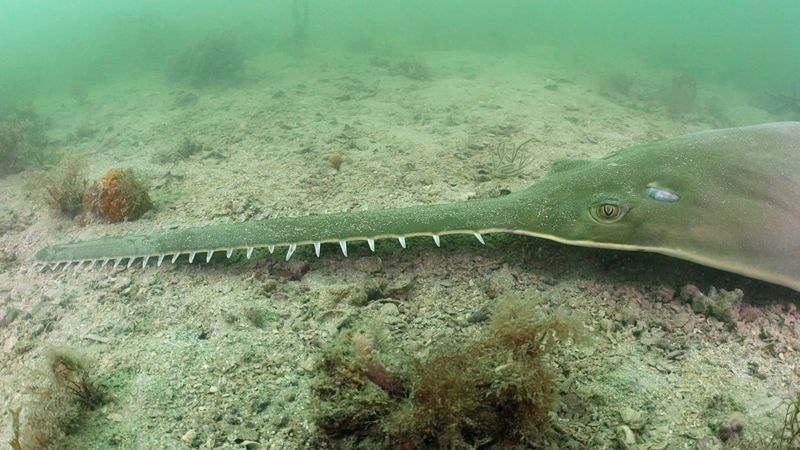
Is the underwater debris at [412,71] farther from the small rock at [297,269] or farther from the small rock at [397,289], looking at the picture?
the small rock at [397,289]

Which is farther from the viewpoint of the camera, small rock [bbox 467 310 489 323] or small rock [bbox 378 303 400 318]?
small rock [bbox 378 303 400 318]

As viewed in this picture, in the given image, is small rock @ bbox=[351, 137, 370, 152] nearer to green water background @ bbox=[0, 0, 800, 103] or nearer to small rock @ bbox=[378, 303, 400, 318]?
small rock @ bbox=[378, 303, 400, 318]

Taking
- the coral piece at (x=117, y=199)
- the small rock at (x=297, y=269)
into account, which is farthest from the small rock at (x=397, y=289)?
the coral piece at (x=117, y=199)

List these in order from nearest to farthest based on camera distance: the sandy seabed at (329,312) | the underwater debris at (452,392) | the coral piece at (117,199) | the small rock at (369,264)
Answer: the underwater debris at (452,392) < the sandy seabed at (329,312) < the small rock at (369,264) < the coral piece at (117,199)

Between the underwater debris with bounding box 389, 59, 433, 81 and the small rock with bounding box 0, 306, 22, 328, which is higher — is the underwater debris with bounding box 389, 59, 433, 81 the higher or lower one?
the lower one

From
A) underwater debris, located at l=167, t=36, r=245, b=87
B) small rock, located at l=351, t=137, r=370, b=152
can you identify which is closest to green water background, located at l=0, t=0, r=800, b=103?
underwater debris, located at l=167, t=36, r=245, b=87

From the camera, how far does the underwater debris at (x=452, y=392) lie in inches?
88.0

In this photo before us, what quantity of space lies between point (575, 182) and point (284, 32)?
3104cm

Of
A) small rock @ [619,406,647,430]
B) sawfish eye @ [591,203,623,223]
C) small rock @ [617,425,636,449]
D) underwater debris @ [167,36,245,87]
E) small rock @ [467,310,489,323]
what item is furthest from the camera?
underwater debris @ [167,36,245,87]

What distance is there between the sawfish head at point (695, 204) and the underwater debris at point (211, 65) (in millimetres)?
14789

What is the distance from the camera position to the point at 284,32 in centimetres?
3050

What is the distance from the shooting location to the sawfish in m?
2.95

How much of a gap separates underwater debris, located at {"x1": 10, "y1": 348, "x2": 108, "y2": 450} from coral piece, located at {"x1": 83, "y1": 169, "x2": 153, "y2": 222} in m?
2.96

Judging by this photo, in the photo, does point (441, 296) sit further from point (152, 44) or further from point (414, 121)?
point (152, 44)
